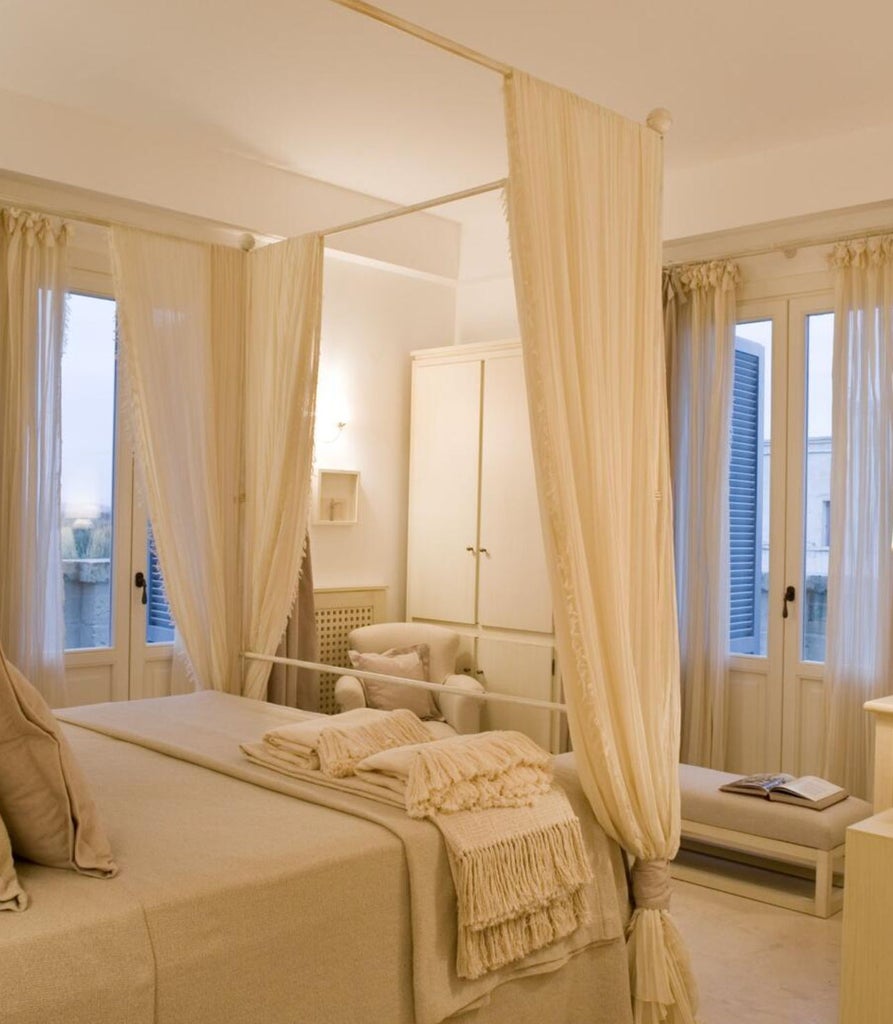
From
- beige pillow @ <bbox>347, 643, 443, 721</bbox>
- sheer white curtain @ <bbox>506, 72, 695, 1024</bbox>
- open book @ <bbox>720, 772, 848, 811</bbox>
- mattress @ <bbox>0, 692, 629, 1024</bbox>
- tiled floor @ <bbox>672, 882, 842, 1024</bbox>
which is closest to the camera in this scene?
mattress @ <bbox>0, 692, 629, 1024</bbox>

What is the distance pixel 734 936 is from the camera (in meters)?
3.54

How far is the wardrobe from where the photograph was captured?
5.31m

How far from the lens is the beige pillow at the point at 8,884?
1853mm

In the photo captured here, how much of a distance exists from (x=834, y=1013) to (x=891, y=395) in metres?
2.55

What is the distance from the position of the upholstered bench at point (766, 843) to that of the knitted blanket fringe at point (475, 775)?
1.51 metres

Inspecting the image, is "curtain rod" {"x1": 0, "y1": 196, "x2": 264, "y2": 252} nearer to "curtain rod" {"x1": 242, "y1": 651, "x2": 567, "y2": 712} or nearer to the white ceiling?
the white ceiling

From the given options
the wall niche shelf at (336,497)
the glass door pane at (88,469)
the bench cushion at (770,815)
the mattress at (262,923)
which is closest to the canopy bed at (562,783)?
the mattress at (262,923)

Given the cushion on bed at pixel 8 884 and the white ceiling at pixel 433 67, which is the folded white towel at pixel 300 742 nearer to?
the cushion on bed at pixel 8 884

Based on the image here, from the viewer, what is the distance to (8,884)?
1885 mm

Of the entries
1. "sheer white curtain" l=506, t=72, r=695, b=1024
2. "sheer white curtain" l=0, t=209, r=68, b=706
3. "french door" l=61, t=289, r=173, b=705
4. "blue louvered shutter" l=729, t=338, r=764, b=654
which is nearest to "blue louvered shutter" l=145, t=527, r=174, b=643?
"french door" l=61, t=289, r=173, b=705

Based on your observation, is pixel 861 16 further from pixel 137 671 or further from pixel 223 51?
pixel 137 671

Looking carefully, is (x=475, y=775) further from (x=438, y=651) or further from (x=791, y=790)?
(x=438, y=651)

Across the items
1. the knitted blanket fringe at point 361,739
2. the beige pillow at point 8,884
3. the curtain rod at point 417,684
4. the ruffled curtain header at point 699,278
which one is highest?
the ruffled curtain header at point 699,278

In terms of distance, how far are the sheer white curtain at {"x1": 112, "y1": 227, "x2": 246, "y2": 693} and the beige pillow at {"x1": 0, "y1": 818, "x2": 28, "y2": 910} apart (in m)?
2.04
